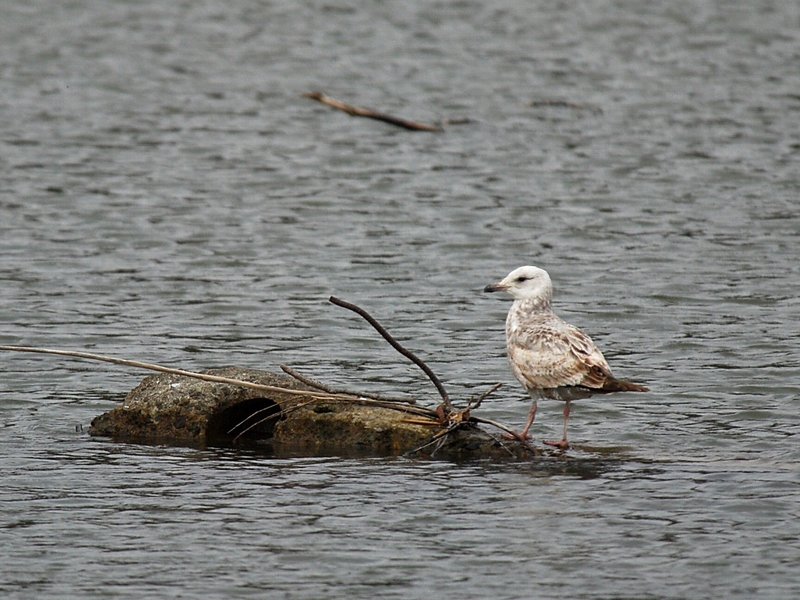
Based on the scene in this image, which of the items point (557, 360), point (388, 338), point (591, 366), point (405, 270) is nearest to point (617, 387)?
point (591, 366)

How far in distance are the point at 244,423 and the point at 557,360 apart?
2229 millimetres

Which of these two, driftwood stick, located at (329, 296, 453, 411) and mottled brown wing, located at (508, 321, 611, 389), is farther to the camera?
mottled brown wing, located at (508, 321, 611, 389)

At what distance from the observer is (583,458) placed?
11.0 meters

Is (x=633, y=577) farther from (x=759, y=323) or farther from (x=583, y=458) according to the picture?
(x=759, y=323)

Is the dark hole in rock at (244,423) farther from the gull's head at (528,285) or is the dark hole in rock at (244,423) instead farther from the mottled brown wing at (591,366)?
the mottled brown wing at (591,366)

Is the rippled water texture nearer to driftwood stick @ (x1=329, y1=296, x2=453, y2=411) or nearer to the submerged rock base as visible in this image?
the submerged rock base

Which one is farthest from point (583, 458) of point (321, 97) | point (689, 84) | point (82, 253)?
point (689, 84)

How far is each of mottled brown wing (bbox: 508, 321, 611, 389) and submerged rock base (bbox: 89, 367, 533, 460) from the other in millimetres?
484

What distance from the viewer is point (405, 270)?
17688 millimetres

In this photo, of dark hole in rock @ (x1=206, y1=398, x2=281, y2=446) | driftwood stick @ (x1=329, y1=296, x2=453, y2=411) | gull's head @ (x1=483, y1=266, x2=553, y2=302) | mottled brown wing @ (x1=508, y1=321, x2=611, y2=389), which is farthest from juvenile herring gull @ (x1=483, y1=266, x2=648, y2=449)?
dark hole in rock @ (x1=206, y1=398, x2=281, y2=446)

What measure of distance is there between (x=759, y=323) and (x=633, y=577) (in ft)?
23.0

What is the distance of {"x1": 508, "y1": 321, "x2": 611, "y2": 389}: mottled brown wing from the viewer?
10867mm

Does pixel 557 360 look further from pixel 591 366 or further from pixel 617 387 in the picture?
pixel 617 387

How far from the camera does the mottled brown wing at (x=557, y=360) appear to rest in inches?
428
